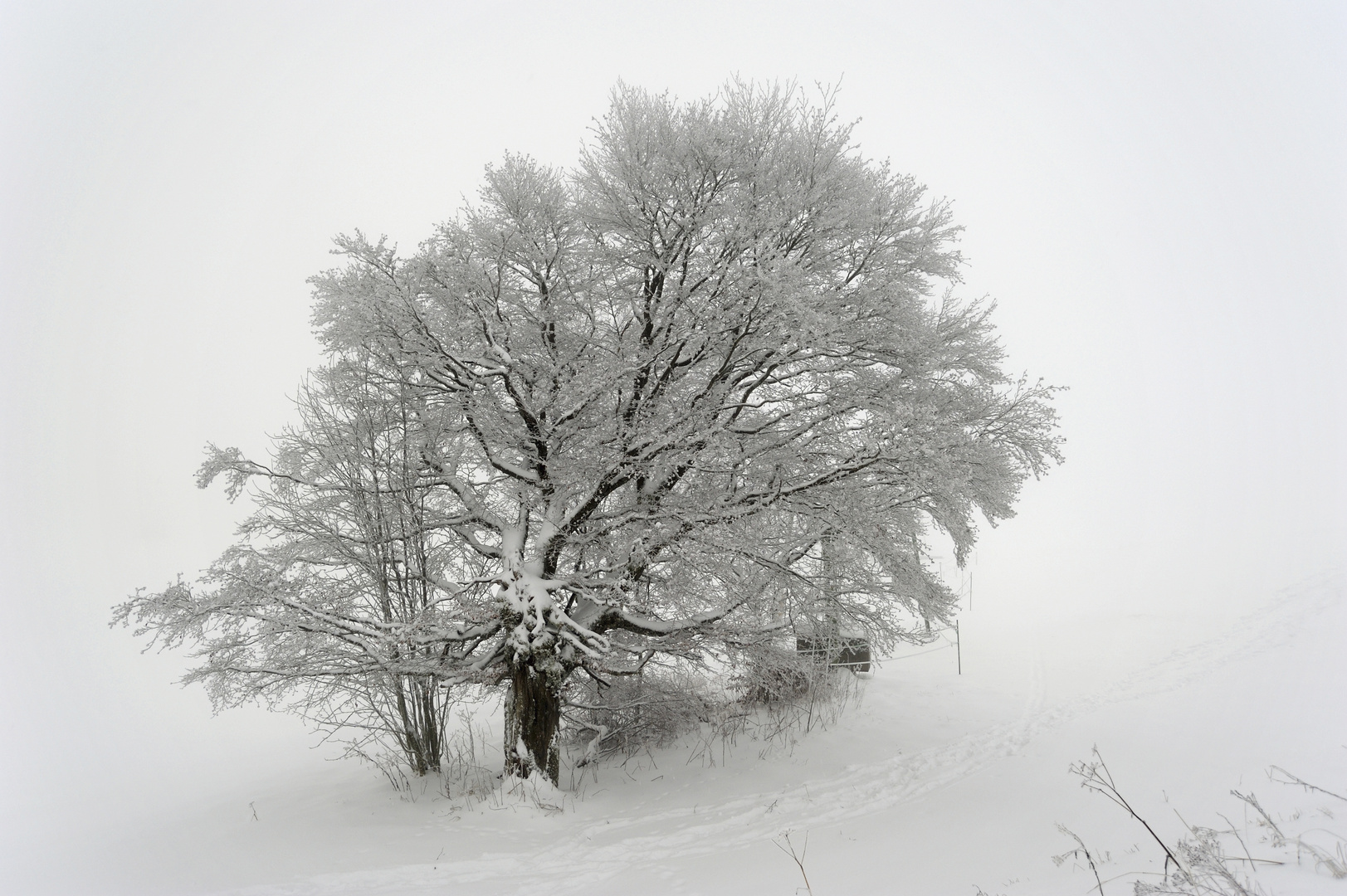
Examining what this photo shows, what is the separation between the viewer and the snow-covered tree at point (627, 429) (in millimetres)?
6953

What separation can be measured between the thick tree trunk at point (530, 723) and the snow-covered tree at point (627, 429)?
3 cm

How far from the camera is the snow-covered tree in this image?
6.95 meters

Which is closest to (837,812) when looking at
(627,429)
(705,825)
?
(705,825)

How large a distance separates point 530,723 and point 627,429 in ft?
11.7

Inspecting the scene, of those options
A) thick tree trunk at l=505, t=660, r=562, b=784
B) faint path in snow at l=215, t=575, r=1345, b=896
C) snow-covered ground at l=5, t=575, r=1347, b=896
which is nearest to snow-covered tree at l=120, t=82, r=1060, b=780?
thick tree trunk at l=505, t=660, r=562, b=784

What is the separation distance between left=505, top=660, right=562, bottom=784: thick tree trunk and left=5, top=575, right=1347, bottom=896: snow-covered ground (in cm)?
37

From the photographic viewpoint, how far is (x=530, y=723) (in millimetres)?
7523

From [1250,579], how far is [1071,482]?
32621 millimetres

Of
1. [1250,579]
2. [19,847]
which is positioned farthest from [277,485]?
[1250,579]

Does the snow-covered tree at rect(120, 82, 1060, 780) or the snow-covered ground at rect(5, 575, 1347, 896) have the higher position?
the snow-covered tree at rect(120, 82, 1060, 780)

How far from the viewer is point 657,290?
315 inches

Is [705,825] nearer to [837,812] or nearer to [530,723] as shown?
[837,812]

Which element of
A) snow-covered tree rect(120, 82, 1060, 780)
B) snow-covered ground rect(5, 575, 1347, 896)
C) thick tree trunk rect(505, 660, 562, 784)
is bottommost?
snow-covered ground rect(5, 575, 1347, 896)

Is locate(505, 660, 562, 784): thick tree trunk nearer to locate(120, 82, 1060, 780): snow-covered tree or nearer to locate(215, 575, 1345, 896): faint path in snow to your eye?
locate(120, 82, 1060, 780): snow-covered tree
